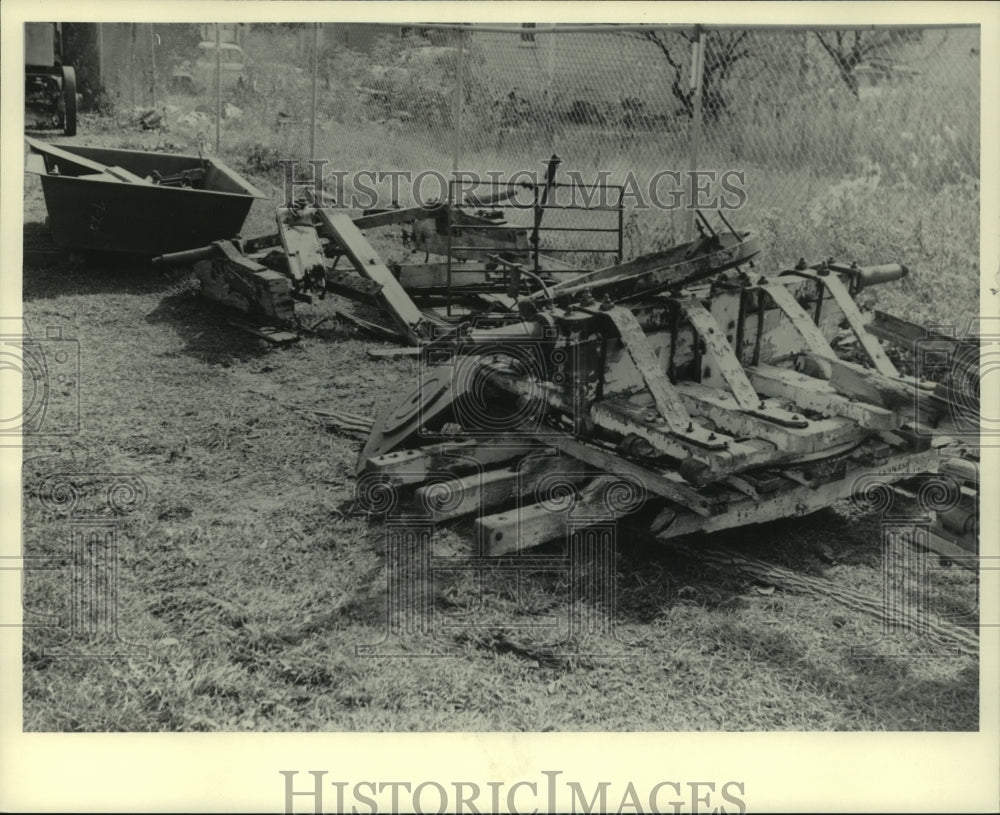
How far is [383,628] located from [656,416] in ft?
4.57

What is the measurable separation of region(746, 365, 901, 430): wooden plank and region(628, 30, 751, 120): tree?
380cm

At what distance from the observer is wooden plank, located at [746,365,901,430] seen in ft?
13.2

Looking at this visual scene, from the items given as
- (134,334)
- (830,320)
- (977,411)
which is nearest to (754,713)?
(977,411)

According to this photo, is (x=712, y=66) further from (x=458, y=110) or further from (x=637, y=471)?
(x=637, y=471)

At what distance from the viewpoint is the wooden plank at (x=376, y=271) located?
22.8 ft

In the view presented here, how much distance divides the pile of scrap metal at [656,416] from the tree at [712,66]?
11.8 ft

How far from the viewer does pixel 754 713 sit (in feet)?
11.1

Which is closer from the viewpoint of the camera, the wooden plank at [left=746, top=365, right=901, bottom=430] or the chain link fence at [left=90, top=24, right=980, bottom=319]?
the wooden plank at [left=746, top=365, right=901, bottom=430]

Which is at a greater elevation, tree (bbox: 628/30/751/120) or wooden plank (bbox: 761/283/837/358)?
tree (bbox: 628/30/751/120)

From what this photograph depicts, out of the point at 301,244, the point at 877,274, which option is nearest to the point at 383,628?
the point at 877,274

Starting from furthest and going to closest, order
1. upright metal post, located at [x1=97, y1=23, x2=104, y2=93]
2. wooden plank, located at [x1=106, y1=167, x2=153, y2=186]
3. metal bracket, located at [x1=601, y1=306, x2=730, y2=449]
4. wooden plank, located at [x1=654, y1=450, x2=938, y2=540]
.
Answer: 1. upright metal post, located at [x1=97, y1=23, x2=104, y2=93]
2. wooden plank, located at [x1=106, y1=167, x2=153, y2=186]
3. wooden plank, located at [x1=654, y1=450, x2=938, y2=540]
4. metal bracket, located at [x1=601, y1=306, x2=730, y2=449]

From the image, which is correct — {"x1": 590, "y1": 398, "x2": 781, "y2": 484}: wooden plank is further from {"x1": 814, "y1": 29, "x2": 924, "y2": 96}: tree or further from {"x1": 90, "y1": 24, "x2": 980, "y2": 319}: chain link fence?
{"x1": 814, "y1": 29, "x2": 924, "y2": 96}: tree

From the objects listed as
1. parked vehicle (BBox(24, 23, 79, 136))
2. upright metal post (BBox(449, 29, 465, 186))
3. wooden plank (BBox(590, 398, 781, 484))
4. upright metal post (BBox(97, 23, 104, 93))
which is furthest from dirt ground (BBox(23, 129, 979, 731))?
upright metal post (BBox(97, 23, 104, 93))

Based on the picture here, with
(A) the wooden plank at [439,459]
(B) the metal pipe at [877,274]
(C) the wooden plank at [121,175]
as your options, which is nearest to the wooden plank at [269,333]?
(C) the wooden plank at [121,175]
